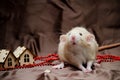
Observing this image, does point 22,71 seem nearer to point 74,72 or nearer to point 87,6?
point 74,72

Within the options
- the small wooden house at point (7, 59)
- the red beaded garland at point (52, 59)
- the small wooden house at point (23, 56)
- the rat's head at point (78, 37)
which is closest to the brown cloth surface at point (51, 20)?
the red beaded garland at point (52, 59)

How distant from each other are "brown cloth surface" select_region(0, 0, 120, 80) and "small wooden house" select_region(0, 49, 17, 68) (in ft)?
1.87

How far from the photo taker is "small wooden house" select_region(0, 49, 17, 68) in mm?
2104

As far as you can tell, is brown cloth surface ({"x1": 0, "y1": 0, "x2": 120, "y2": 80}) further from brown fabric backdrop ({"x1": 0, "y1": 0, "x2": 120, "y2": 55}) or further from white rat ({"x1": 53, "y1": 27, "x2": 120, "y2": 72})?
white rat ({"x1": 53, "y1": 27, "x2": 120, "y2": 72})

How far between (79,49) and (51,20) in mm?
866

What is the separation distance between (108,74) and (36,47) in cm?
95

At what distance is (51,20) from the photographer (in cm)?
281

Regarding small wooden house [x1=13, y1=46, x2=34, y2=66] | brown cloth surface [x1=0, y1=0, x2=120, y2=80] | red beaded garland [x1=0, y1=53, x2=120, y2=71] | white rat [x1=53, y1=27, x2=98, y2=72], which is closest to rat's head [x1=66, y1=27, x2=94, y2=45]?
white rat [x1=53, y1=27, x2=98, y2=72]

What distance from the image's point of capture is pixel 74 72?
79.0 inches

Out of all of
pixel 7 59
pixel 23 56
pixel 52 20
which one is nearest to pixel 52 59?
pixel 23 56

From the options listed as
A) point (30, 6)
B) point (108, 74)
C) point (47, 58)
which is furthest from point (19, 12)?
point (108, 74)

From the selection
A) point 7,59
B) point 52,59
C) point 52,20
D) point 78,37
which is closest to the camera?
point 78,37

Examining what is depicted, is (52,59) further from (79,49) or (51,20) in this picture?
(51,20)

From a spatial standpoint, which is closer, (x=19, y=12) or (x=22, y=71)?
(x=22, y=71)
